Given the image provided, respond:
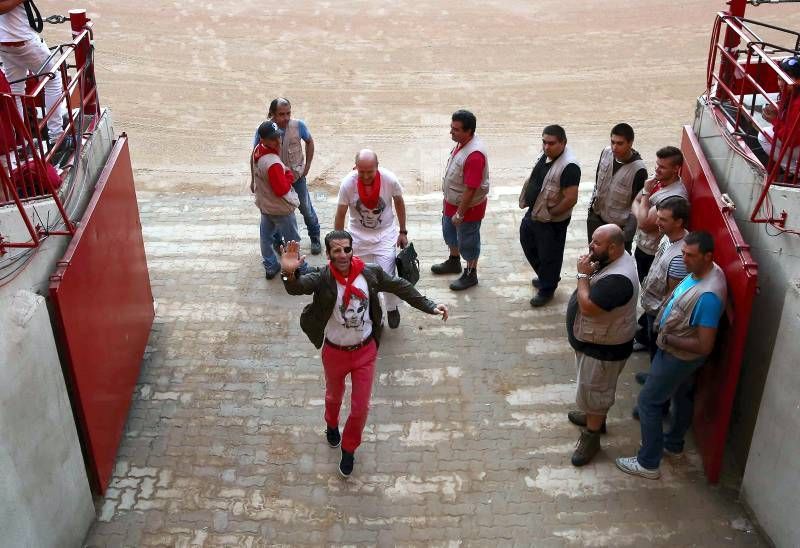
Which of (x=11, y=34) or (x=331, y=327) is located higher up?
(x=11, y=34)

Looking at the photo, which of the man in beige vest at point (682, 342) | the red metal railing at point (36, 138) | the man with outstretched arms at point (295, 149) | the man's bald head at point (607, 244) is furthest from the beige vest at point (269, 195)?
the man in beige vest at point (682, 342)

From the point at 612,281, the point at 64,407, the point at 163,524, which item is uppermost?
the point at 612,281

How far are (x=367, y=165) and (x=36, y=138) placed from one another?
7.81 ft

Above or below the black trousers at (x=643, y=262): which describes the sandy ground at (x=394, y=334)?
below

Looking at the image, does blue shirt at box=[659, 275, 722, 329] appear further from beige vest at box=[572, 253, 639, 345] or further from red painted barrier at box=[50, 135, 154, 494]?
red painted barrier at box=[50, 135, 154, 494]

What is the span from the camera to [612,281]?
527 cm

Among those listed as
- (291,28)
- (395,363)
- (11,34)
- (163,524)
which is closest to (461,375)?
(395,363)

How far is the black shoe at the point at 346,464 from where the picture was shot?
5.82 meters

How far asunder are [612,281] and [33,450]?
3.62 m

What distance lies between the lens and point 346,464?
231 inches

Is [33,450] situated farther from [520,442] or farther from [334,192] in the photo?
[334,192]

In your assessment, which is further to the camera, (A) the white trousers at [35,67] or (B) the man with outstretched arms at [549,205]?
(B) the man with outstretched arms at [549,205]

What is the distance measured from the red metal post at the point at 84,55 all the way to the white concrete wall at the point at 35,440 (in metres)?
2.32

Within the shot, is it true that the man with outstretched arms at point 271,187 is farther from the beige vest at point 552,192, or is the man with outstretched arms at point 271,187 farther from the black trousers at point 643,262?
the black trousers at point 643,262
